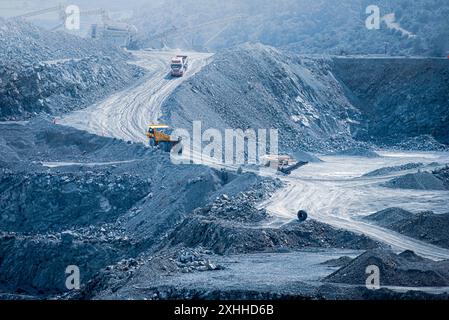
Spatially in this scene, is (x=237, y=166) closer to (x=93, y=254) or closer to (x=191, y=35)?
(x=93, y=254)

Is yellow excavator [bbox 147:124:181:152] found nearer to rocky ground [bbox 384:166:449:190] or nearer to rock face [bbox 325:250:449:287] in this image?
rocky ground [bbox 384:166:449:190]

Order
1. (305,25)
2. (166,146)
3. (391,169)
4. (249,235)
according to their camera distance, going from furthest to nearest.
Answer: (305,25) < (391,169) < (166,146) < (249,235)

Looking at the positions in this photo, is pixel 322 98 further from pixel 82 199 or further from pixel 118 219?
pixel 118 219

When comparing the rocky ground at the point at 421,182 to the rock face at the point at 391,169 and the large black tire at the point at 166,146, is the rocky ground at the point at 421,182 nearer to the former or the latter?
the rock face at the point at 391,169

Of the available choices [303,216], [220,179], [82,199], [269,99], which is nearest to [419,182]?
[303,216]

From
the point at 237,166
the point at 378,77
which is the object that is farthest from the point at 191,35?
the point at 237,166

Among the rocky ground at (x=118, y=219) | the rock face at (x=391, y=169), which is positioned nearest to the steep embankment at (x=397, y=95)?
the rock face at (x=391, y=169)

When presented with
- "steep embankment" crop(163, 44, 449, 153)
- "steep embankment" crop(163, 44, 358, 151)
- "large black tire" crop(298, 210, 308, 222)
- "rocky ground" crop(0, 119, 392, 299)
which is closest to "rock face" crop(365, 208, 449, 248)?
"rocky ground" crop(0, 119, 392, 299)
